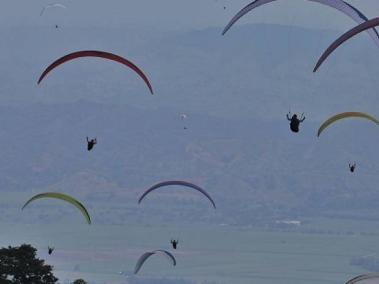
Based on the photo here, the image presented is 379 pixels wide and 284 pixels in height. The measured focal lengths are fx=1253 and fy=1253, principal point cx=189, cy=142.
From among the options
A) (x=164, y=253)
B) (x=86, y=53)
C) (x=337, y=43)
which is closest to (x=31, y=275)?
(x=164, y=253)

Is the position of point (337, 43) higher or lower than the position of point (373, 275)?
higher

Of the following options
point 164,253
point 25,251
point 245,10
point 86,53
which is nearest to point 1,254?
point 25,251

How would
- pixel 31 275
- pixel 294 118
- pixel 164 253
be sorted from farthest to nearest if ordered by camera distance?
pixel 31 275
pixel 164 253
pixel 294 118

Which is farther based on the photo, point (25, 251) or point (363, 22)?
point (25, 251)

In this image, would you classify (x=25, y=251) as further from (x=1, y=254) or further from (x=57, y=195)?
(x=57, y=195)

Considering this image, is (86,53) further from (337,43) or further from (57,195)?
(337,43)

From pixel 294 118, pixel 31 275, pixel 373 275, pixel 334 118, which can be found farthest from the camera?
pixel 31 275

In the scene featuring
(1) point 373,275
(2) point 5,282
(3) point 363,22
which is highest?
(3) point 363,22
